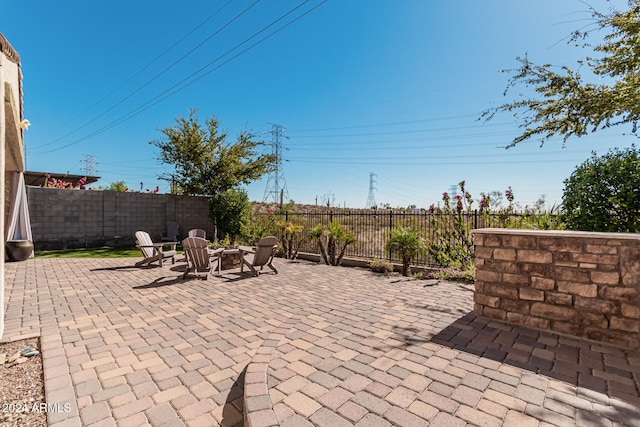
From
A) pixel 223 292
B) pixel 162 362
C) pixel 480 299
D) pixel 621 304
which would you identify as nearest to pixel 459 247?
pixel 480 299

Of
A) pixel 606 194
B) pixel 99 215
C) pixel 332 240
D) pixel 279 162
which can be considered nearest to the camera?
pixel 606 194

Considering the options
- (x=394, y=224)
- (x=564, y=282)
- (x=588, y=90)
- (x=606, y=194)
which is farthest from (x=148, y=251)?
(x=588, y=90)

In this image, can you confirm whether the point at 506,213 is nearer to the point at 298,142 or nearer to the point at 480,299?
the point at 480,299

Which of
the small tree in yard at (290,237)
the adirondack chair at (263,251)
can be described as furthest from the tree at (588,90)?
the adirondack chair at (263,251)

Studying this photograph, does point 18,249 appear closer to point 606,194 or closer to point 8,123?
point 8,123

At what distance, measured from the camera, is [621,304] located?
3039 mm

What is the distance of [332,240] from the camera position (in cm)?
867

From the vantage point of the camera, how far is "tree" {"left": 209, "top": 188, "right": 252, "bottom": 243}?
12.9 metres

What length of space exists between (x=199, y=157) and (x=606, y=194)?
15.5 m

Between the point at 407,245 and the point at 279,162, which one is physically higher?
the point at 279,162

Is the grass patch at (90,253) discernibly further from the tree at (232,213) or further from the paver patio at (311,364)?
the paver patio at (311,364)

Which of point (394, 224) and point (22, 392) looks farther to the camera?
point (394, 224)

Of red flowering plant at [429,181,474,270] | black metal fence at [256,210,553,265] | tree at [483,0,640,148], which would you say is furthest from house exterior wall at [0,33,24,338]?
tree at [483,0,640,148]

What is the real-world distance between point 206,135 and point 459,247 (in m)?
14.0
